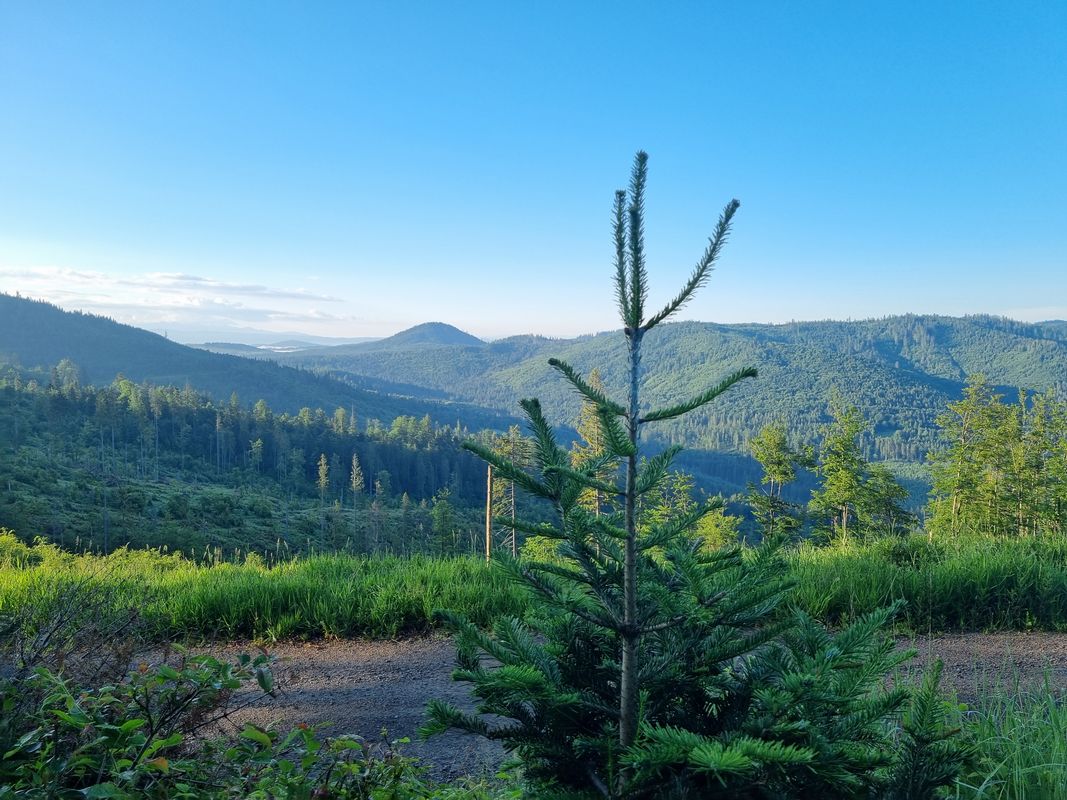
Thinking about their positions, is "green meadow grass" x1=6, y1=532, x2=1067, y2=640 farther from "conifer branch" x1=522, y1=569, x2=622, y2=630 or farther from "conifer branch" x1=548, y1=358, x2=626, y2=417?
"conifer branch" x1=548, y1=358, x2=626, y2=417

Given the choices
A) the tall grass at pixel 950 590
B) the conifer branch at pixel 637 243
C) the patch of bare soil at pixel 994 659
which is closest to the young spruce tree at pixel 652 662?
the conifer branch at pixel 637 243

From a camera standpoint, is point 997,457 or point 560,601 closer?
point 560,601

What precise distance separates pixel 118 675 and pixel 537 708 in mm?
2139

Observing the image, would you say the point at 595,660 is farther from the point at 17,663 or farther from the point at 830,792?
the point at 17,663

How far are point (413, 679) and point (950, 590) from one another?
462 cm

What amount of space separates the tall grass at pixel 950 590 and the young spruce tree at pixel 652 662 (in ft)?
12.1

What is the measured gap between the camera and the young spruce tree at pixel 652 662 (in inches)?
58.0

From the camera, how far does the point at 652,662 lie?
5.50ft

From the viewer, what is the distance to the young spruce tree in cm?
147

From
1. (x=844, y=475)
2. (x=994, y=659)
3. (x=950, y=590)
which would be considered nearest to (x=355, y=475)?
(x=844, y=475)

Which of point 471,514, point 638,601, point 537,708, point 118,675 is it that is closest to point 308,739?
point 537,708

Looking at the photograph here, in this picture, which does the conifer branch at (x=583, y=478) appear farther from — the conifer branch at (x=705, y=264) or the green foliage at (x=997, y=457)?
the green foliage at (x=997, y=457)

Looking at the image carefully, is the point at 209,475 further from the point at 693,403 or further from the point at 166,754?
the point at 693,403

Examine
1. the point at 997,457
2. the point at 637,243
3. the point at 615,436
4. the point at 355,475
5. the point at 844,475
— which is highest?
the point at 637,243
